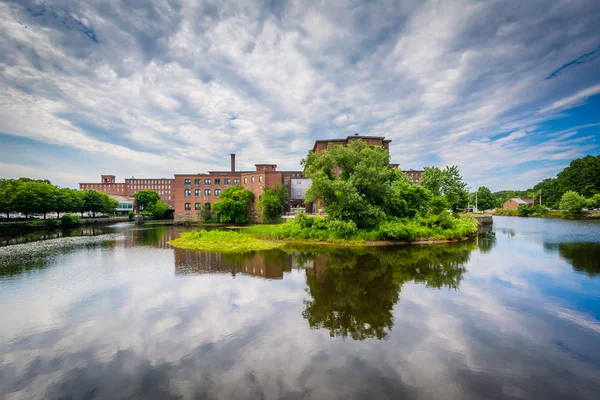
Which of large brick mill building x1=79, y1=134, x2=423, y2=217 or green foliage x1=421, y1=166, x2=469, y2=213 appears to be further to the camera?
large brick mill building x1=79, y1=134, x2=423, y2=217

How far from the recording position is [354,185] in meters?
27.2

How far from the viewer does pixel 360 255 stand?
20344 millimetres

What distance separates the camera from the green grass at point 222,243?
23.4 m

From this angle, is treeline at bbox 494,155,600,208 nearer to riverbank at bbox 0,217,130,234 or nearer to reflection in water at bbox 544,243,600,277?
reflection in water at bbox 544,243,600,277

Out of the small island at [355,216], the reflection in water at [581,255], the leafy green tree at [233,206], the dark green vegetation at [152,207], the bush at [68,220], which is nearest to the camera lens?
the reflection in water at [581,255]

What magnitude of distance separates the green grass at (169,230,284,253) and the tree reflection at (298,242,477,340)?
5.40 meters

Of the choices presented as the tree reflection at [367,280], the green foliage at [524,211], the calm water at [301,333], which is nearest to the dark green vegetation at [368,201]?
the tree reflection at [367,280]

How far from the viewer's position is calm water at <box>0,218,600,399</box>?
5.71m

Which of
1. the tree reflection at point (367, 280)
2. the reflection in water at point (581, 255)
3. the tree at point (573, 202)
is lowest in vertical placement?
the reflection in water at point (581, 255)

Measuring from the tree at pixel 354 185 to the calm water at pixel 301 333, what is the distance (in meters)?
11.1

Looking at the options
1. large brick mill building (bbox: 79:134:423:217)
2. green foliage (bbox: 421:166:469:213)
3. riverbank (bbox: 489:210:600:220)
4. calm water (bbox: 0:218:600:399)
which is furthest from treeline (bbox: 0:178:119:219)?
riverbank (bbox: 489:210:600:220)

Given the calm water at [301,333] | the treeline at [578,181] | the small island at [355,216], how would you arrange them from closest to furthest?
the calm water at [301,333], the small island at [355,216], the treeline at [578,181]

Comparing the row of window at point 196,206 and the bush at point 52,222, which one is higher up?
the row of window at point 196,206

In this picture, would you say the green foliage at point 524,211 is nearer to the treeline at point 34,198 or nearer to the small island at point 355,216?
the small island at point 355,216
